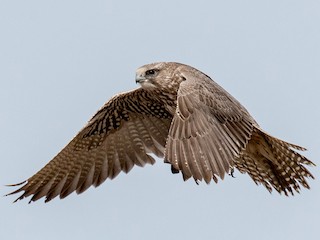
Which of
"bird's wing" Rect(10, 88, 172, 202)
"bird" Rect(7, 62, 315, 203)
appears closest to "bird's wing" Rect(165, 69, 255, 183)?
"bird" Rect(7, 62, 315, 203)

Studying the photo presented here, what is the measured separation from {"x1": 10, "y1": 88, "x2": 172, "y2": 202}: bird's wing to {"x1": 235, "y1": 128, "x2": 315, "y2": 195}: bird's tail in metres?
1.32

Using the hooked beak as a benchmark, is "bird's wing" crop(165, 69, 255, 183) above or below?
below

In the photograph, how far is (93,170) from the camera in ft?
45.9

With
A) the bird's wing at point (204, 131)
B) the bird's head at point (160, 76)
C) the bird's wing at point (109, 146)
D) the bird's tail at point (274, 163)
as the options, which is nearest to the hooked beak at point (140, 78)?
the bird's head at point (160, 76)

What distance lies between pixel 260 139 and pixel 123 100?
77.7 inches

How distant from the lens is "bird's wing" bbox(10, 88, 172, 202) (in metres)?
13.8

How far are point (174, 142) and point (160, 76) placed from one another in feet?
5.76

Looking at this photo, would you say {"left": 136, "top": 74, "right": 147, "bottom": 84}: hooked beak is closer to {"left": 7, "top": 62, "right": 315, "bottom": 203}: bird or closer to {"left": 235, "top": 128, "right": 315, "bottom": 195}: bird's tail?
{"left": 7, "top": 62, "right": 315, "bottom": 203}: bird

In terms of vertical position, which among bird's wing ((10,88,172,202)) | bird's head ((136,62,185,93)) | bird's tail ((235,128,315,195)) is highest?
bird's head ((136,62,185,93))

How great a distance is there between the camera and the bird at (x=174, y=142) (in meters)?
11.5

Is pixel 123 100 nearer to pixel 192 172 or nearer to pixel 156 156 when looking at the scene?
pixel 156 156

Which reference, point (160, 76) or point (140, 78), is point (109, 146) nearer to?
point (140, 78)

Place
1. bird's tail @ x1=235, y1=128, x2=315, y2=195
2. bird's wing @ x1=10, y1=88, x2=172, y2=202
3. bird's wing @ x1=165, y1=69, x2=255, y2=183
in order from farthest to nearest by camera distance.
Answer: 1. bird's wing @ x1=10, y1=88, x2=172, y2=202
2. bird's tail @ x1=235, y1=128, x2=315, y2=195
3. bird's wing @ x1=165, y1=69, x2=255, y2=183

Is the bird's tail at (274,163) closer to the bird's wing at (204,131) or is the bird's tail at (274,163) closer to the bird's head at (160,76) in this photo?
the bird's wing at (204,131)
